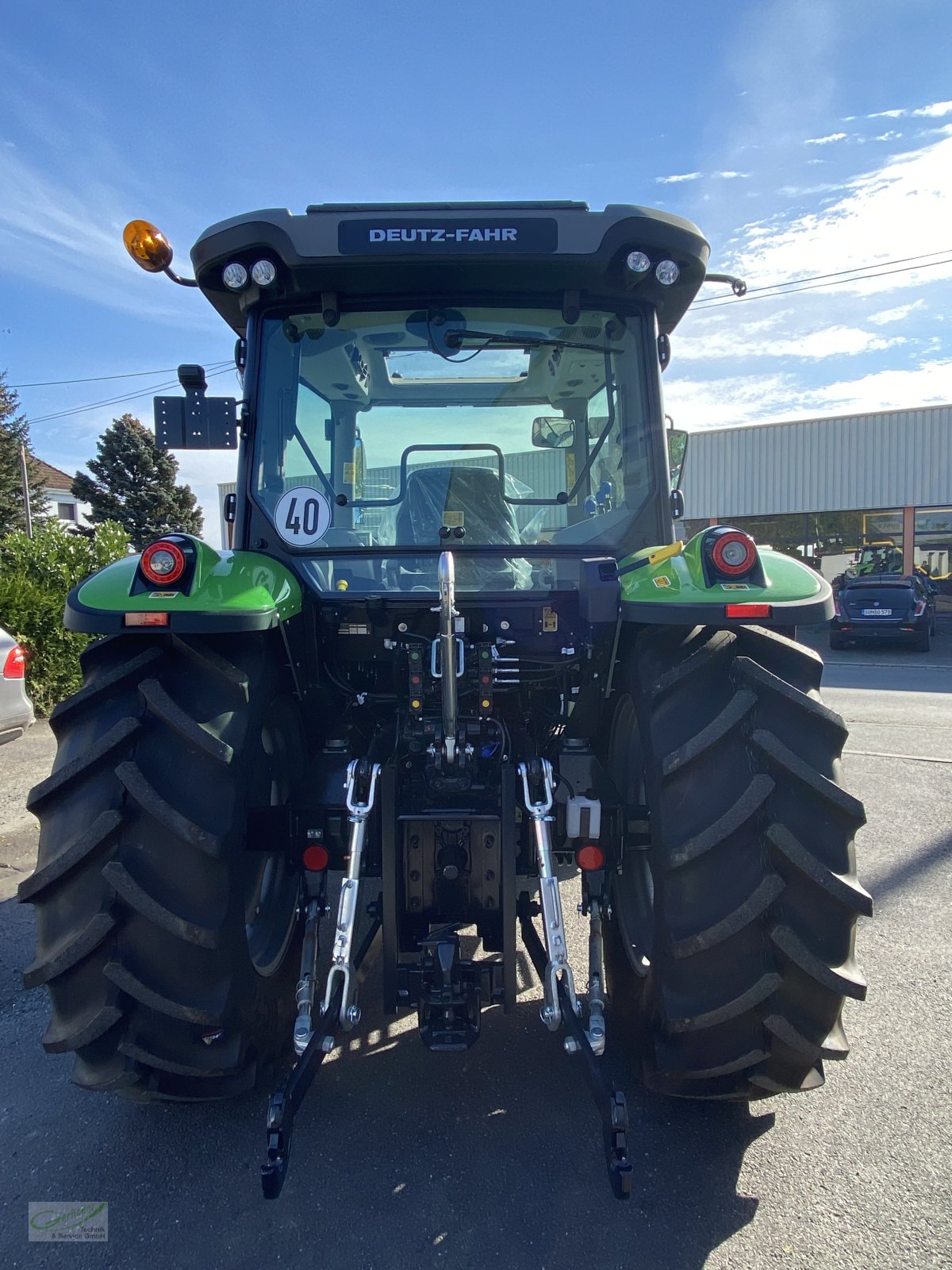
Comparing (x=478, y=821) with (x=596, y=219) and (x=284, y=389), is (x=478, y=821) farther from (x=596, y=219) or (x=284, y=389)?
(x=596, y=219)

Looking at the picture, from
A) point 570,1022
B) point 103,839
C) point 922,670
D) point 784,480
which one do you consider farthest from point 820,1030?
point 784,480

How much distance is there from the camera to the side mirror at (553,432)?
10.1ft

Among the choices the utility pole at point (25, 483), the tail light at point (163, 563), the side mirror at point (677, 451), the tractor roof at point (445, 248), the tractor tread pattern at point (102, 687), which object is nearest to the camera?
the tractor tread pattern at point (102, 687)

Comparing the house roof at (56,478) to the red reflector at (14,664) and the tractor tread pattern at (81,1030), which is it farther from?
the tractor tread pattern at (81,1030)

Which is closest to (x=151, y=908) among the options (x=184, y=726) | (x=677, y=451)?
(x=184, y=726)

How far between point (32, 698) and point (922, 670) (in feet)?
45.9

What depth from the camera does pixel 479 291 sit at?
9.43 feet

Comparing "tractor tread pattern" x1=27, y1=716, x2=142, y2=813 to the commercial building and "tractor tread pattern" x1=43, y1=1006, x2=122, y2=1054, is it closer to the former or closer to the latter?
"tractor tread pattern" x1=43, y1=1006, x2=122, y2=1054

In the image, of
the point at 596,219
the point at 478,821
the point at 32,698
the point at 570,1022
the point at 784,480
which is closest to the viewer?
A: the point at 570,1022

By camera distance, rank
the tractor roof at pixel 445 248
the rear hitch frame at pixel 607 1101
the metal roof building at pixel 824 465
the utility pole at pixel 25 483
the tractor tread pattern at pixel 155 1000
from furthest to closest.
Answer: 1. the utility pole at pixel 25 483
2. the metal roof building at pixel 824 465
3. the tractor roof at pixel 445 248
4. the tractor tread pattern at pixel 155 1000
5. the rear hitch frame at pixel 607 1101

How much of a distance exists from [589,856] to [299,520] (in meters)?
1.47

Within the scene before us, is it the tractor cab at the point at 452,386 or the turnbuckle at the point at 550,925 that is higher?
the tractor cab at the point at 452,386

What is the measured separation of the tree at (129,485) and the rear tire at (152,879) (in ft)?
101

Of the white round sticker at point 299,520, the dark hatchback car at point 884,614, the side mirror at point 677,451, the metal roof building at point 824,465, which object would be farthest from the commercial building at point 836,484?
the white round sticker at point 299,520
